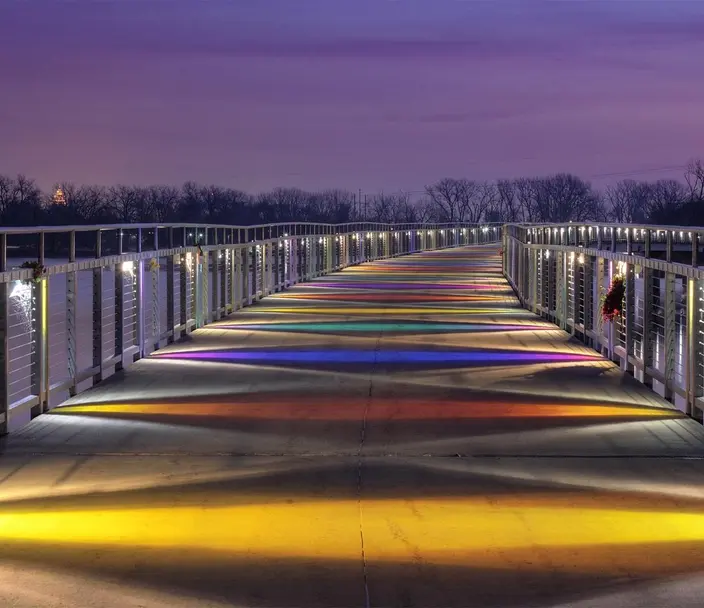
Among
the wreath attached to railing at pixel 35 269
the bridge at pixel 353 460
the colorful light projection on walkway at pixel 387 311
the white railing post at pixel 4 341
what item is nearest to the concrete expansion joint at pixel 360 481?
the bridge at pixel 353 460

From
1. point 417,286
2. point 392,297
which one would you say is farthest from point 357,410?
point 417,286

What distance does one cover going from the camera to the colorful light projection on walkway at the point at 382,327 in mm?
18625

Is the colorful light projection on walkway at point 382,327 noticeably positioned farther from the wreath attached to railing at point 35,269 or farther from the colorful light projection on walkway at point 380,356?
the wreath attached to railing at point 35,269

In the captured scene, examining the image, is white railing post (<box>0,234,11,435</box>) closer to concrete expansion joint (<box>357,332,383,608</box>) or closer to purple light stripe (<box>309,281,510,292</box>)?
concrete expansion joint (<box>357,332,383,608</box>)

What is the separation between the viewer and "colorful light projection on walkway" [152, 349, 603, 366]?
46.5 ft

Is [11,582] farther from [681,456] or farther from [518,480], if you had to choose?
[681,456]

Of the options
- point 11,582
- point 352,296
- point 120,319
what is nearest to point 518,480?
point 11,582

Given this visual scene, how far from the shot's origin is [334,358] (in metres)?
14.5

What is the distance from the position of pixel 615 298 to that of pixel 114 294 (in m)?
7.19

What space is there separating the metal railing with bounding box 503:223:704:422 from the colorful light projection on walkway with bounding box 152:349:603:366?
0.92m

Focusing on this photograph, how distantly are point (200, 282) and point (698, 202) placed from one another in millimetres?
115780

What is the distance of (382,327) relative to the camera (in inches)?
756

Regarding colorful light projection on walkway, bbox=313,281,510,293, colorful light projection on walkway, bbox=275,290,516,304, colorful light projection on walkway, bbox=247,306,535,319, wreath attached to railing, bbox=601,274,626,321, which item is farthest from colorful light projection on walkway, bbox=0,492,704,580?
colorful light projection on walkway, bbox=313,281,510,293

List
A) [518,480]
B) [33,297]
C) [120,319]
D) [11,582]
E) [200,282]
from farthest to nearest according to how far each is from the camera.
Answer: [200,282]
[120,319]
[33,297]
[518,480]
[11,582]
